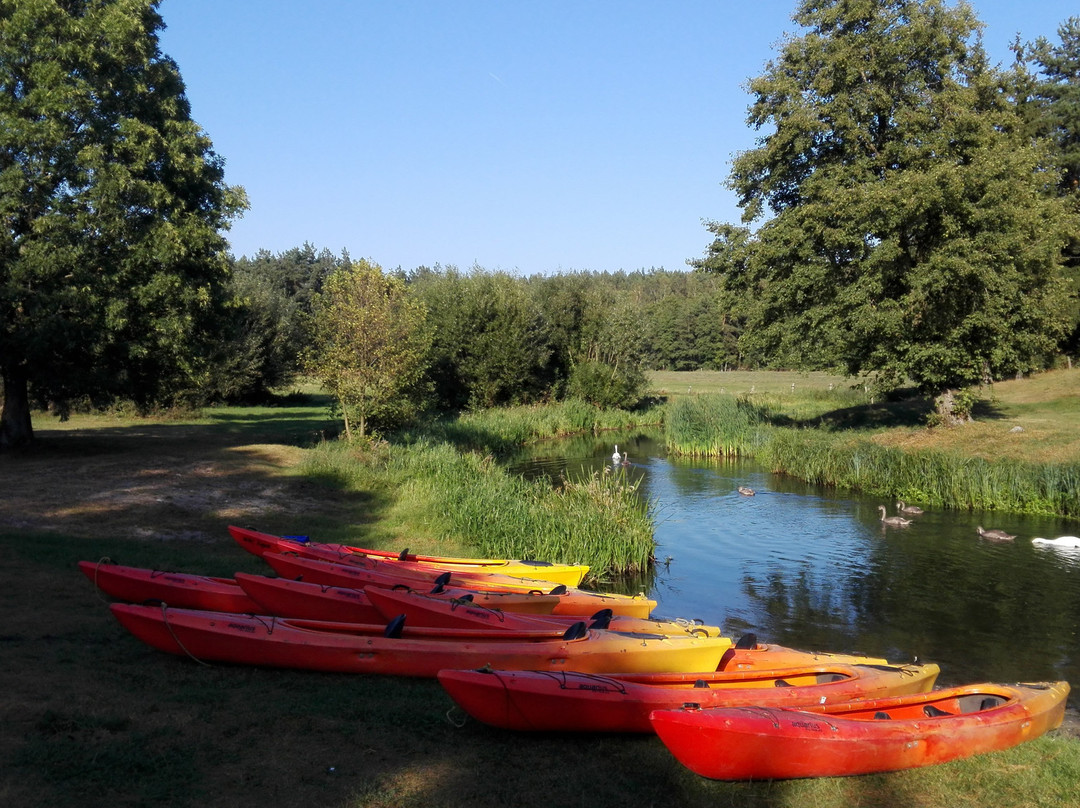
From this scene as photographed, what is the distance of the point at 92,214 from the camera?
18.5 metres

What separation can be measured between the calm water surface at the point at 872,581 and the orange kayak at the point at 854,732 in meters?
2.87

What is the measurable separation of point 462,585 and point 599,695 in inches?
172

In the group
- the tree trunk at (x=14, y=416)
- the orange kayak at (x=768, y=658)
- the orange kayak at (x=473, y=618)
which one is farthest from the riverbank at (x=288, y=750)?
the tree trunk at (x=14, y=416)

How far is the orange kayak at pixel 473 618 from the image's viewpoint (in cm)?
875

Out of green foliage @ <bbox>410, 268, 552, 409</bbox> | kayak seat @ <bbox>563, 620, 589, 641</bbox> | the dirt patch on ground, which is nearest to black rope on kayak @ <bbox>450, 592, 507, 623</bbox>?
kayak seat @ <bbox>563, 620, 589, 641</bbox>

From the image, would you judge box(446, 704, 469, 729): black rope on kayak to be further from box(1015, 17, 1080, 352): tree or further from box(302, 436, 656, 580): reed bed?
box(1015, 17, 1080, 352): tree

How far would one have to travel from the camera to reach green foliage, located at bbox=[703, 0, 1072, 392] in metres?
23.8

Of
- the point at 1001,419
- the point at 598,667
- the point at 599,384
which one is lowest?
the point at 598,667

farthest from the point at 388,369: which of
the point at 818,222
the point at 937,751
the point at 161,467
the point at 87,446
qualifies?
the point at 937,751

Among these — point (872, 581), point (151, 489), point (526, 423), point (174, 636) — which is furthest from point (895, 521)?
point (526, 423)

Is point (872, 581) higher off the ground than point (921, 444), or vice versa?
point (921, 444)

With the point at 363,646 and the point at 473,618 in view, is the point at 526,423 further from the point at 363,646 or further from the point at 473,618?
the point at 363,646

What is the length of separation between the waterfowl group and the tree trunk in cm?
2082

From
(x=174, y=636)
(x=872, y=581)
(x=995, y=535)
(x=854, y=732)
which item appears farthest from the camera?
(x=995, y=535)
